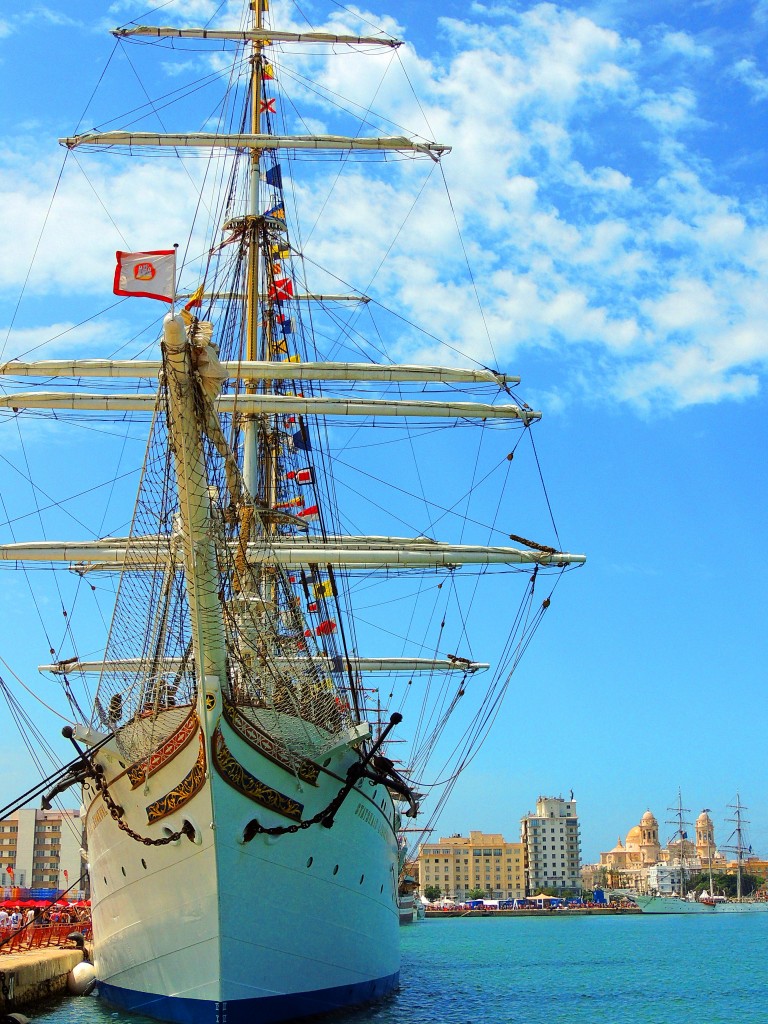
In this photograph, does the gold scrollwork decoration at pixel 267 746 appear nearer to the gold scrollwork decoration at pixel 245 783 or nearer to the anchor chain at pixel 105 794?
the gold scrollwork decoration at pixel 245 783

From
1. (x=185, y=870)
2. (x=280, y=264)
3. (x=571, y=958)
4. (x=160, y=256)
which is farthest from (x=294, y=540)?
(x=571, y=958)

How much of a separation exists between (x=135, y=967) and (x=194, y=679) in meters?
6.43

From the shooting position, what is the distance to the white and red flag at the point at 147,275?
674 inches

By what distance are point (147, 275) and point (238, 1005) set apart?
12501 mm

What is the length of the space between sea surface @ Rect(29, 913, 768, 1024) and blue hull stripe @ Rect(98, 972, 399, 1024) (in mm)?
369

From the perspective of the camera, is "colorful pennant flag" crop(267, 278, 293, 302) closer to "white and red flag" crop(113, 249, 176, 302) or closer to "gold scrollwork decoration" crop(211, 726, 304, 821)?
"gold scrollwork decoration" crop(211, 726, 304, 821)

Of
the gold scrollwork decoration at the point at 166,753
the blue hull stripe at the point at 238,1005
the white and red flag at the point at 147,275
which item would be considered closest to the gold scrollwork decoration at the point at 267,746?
the gold scrollwork decoration at the point at 166,753

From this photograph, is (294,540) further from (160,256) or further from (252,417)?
Answer: (160,256)

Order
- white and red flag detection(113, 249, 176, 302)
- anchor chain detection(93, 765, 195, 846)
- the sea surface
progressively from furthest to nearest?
the sea surface
anchor chain detection(93, 765, 195, 846)
white and red flag detection(113, 249, 176, 302)

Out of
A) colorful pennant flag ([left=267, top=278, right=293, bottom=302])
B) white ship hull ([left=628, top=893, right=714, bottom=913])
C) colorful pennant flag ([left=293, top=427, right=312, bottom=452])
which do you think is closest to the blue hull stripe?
colorful pennant flag ([left=293, top=427, right=312, bottom=452])

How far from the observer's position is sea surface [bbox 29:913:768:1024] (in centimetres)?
2895

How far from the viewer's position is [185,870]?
856 inches

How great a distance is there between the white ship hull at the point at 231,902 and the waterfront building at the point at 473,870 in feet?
562

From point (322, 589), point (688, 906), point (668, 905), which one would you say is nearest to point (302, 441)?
point (322, 589)
